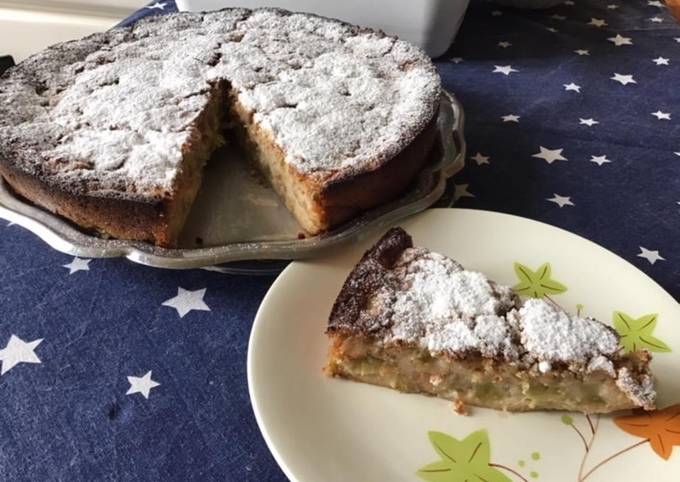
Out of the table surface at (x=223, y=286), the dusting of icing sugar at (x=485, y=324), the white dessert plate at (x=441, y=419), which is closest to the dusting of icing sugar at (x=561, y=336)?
the dusting of icing sugar at (x=485, y=324)

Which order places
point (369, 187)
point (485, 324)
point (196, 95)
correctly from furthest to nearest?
point (196, 95) < point (369, 187) < point (485, 324)

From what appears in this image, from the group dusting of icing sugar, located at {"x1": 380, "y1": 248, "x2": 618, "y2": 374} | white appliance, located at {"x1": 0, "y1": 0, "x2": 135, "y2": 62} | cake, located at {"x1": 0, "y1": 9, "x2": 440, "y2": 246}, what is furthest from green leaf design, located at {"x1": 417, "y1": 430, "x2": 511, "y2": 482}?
white appliance, located at {"x1": 0, "y1": 0, "x2": 135, "y2": 62}

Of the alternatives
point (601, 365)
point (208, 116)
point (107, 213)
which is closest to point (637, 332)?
point (601, 365)

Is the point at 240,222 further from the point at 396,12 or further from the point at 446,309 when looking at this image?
the point at 396,12

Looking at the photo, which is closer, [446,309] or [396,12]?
[446,309]

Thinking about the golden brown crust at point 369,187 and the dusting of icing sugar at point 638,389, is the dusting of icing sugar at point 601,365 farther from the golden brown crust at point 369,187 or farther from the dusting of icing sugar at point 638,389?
the golden brown crust at point 369,187

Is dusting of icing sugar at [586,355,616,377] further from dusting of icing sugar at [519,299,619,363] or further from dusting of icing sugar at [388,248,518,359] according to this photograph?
dusting of icing sugar at [388,248,518,359]
